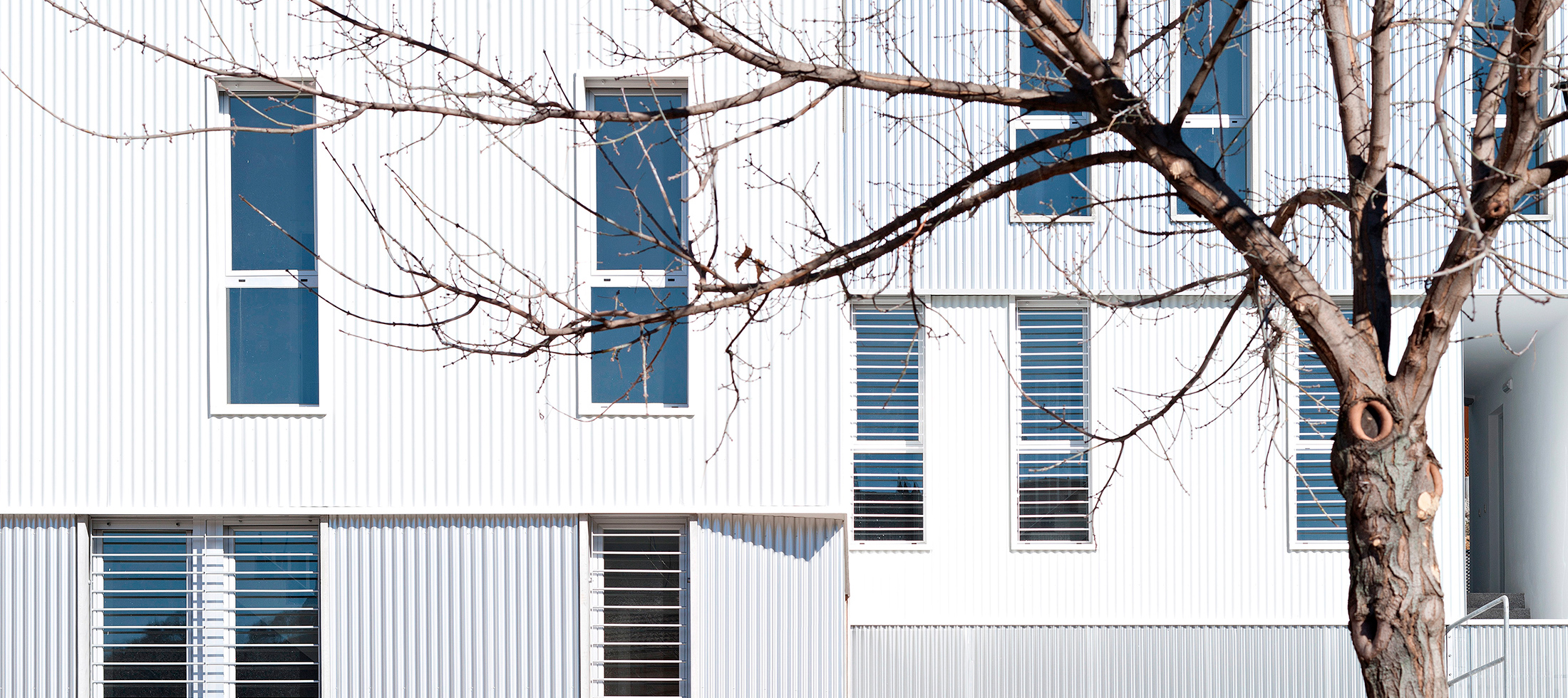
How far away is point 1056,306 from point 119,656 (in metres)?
10.8

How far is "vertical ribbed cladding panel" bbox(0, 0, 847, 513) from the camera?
24.5ft

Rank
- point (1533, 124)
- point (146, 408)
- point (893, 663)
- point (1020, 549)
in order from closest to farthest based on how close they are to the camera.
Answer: point (1533, 124), point (146, 408), point (893, 663), point (1020, 549)

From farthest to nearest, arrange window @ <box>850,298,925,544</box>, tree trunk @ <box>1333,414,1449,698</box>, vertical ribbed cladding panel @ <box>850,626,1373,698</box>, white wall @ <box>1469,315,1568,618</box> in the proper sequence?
white wall @ <box>1469,315,1568,618</box> → window @ <box>850,298,925,544</box> → vertical ribbed cladding panel @ <box>850,626,1373,698</box> → tree trunk @ <box>1333,414,1449,698</box>

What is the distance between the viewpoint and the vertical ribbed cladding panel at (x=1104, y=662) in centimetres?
1292

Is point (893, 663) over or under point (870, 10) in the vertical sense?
under

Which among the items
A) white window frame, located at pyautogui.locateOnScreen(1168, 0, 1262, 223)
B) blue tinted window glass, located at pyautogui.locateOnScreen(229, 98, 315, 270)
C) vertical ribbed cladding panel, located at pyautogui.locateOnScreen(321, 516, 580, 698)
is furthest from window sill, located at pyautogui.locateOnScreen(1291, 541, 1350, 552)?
blue tinted window glass, located at pyautogui.locateOnScreen(229, 98, 315, 270)

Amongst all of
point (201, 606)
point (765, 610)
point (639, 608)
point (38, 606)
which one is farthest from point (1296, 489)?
point (38, 606)

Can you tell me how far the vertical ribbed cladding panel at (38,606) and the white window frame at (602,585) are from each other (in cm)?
308

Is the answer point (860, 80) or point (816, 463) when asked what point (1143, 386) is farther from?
point (860, 80)

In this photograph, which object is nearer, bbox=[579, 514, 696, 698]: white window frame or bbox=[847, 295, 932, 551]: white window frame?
bbox=[579, 514, 696, 698]: white window frame

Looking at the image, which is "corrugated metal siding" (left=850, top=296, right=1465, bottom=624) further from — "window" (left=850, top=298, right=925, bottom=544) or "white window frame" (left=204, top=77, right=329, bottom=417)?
"white window frame" (left=204, top=77, right=329, bottom=417)

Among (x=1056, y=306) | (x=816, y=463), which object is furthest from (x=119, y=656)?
(x=1056, y=306)

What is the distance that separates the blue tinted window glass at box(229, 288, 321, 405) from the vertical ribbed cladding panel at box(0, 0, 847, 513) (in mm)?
153

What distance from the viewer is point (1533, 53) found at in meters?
4.37
